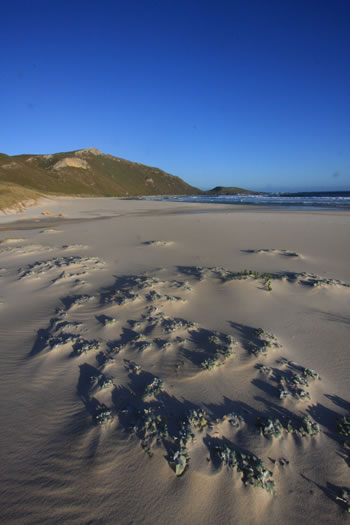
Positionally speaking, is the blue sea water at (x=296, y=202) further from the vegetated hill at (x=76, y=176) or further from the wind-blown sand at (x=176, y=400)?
the vegetated hill at (x=76, y=176)

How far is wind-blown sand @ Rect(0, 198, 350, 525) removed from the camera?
1.82 m

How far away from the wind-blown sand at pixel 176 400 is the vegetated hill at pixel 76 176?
70683mm

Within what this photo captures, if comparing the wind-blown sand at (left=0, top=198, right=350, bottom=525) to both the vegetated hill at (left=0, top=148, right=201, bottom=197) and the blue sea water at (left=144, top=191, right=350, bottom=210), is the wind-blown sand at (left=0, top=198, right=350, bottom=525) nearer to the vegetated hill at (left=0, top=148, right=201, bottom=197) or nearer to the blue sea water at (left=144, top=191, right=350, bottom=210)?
the blue sea water at (left=144, top=191, right=350, bottom=210)

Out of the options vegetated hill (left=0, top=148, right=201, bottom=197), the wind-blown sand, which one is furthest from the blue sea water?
vegetated hill (left=0, top=148, right=201, bottom=197)

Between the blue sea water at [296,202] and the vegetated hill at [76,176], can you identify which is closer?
the blue sea water at [296,202]

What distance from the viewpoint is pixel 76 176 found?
5369 inches

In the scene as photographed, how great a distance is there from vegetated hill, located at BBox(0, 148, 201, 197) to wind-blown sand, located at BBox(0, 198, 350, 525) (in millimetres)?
70683

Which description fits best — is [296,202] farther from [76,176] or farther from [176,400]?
[76,176]

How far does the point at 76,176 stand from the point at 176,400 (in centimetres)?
15300

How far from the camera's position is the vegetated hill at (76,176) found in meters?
95.7

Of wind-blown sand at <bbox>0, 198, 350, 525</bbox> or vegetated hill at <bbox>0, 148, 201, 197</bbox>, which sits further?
vegetated hill at <bbox>0, 148, 201, 197</bbox>

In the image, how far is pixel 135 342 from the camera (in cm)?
349

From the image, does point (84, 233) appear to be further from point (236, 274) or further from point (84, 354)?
point (84, 354)

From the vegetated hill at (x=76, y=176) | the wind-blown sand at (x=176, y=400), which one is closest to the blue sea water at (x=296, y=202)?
the wind-blown sand at (x=176, y=400)
